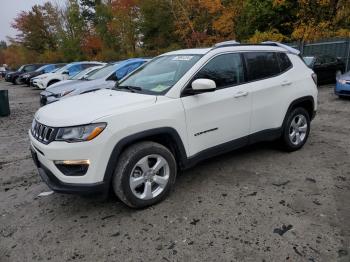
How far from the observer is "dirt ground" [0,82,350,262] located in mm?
2809

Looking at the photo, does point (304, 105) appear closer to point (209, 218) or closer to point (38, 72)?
point (209, 218)

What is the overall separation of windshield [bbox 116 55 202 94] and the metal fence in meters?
13.7

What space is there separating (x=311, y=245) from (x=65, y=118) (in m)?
2.65

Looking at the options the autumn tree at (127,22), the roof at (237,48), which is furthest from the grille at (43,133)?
the autumn tree at (127,22)

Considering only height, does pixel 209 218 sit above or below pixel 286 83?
below

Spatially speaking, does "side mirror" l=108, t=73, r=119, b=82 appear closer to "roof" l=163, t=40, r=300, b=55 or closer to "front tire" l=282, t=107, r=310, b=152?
"roof" l=163, t=40, r=300, b=55

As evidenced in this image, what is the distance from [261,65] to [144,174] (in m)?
2.42

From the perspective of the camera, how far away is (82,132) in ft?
9.98

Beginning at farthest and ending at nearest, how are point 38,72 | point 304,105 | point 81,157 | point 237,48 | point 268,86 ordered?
point 38,72 → point 304,105 → point 268,86 → point 237,48 → point 81,157

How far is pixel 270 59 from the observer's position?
469 centimetres

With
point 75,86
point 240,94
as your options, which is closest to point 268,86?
point 240,94

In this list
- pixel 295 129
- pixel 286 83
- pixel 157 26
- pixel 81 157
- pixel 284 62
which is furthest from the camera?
pixel 157 26

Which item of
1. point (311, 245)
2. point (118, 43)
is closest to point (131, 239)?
point (311, 245)

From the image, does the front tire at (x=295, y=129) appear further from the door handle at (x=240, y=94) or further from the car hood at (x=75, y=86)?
the car hood at (x=75, y=86)
